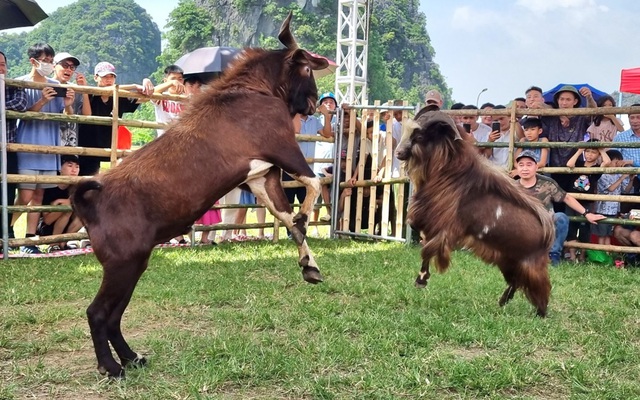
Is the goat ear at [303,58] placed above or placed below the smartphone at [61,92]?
above

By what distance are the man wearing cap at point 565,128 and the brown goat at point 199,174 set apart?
502 cm

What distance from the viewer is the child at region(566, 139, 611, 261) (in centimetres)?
790

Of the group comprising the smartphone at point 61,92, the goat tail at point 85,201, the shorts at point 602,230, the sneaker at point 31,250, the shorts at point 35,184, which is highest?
the smartphone at point 61,92

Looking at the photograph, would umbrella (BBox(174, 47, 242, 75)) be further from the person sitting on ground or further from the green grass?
the green grass

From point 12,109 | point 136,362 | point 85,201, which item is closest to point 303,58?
point 85,201

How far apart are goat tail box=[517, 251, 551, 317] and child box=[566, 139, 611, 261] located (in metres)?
3.53

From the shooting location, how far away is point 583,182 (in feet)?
26.2

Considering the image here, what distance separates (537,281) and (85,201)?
3196 millimetres

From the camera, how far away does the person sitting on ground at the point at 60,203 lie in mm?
7770

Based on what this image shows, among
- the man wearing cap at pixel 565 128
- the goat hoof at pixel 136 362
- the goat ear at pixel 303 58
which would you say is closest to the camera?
the goat hoof at pixel 136 362

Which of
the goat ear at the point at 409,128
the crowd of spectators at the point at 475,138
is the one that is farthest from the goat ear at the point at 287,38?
the crowd of spectators at the point at 475,138

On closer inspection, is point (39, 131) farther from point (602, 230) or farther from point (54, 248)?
point (602, 230)

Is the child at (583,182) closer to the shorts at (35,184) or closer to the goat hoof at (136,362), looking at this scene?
the goat hoof at (136,362)

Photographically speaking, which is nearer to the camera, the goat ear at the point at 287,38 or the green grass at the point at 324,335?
the green grass at the point at 324,335
